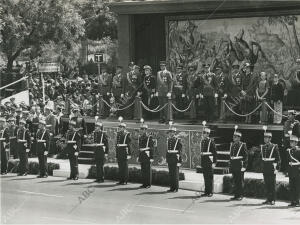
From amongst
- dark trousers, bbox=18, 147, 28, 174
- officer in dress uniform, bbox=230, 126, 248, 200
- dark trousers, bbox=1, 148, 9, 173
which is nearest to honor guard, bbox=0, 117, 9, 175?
dark trousers, bbox=1, 148, 9, 173

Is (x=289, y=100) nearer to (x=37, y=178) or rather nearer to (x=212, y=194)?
(x=212, y=194)

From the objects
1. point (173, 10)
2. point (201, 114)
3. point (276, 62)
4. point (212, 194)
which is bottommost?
point (212, 194)

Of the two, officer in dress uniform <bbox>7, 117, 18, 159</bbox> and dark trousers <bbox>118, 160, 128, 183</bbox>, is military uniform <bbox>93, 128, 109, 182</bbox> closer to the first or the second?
dark trousers <bbox>118, 160, 128, 183</bbox>

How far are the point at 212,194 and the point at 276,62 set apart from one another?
7362 millimetres

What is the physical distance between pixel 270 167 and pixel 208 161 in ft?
6.52

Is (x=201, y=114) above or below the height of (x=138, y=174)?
above

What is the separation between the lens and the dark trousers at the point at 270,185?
57.1 ft

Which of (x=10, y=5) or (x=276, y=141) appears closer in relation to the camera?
(x=276, y=141)

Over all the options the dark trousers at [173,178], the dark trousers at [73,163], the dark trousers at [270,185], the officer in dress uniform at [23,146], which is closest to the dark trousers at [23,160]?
the officer in dress uniform at [23,146]

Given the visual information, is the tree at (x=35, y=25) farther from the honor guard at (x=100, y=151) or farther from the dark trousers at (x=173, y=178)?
the dark trousers at (x=173, y=178)

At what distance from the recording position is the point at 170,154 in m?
19.7

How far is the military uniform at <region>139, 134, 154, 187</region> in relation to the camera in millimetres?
20328

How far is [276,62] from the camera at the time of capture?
24438mm

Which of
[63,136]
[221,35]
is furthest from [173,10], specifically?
[63,136]
